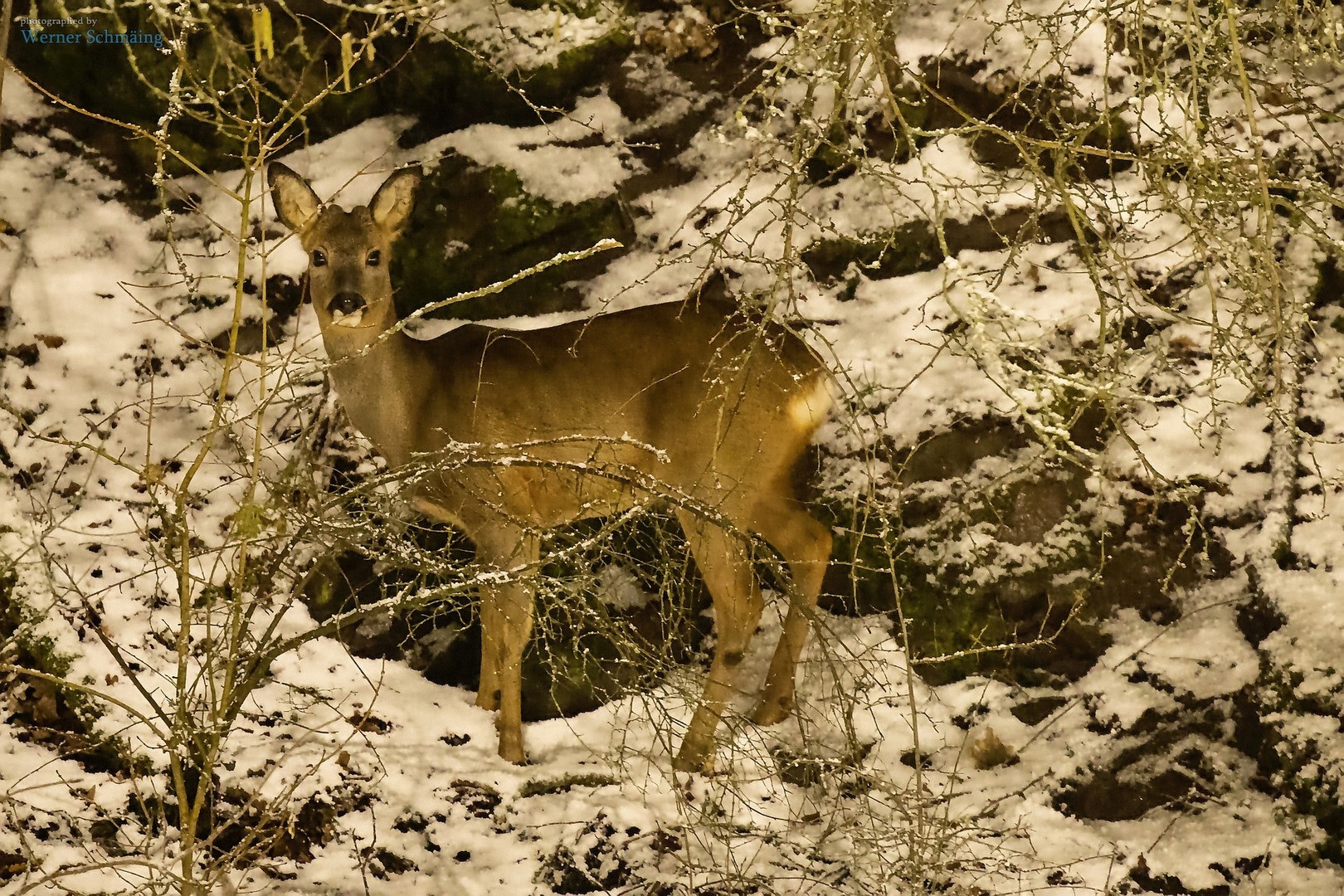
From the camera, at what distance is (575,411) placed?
487 cm

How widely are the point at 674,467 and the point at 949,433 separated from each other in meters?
1.43

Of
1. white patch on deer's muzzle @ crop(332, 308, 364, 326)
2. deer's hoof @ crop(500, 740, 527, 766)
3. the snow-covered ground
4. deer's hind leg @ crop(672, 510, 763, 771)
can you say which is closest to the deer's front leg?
deer's hoof @ crop(500, 740, 527, 766)

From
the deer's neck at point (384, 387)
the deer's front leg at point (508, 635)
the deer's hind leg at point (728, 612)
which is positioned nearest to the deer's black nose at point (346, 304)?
the deer's neck at point (384, 387)

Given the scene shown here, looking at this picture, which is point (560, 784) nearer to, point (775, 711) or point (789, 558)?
point (775, 711)

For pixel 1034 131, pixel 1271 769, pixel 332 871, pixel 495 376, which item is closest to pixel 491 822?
pixel 332 871

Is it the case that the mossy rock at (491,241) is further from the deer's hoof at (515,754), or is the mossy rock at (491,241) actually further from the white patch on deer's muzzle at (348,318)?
the deer's hoof at (515,754)

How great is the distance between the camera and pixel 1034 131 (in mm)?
6031

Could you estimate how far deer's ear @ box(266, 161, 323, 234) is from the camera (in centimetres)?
464

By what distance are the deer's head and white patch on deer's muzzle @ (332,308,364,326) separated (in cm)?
2

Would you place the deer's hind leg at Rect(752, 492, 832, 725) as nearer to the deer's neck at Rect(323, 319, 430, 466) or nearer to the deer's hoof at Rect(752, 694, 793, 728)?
the deer's hoof at Rect(752, 694, 793, 728)

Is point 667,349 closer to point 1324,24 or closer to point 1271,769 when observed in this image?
point 1324,24

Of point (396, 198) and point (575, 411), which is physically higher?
point (396, 198)

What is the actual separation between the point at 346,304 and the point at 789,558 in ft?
7.30

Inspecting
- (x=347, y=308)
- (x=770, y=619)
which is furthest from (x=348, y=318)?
(x=770, y=619)
